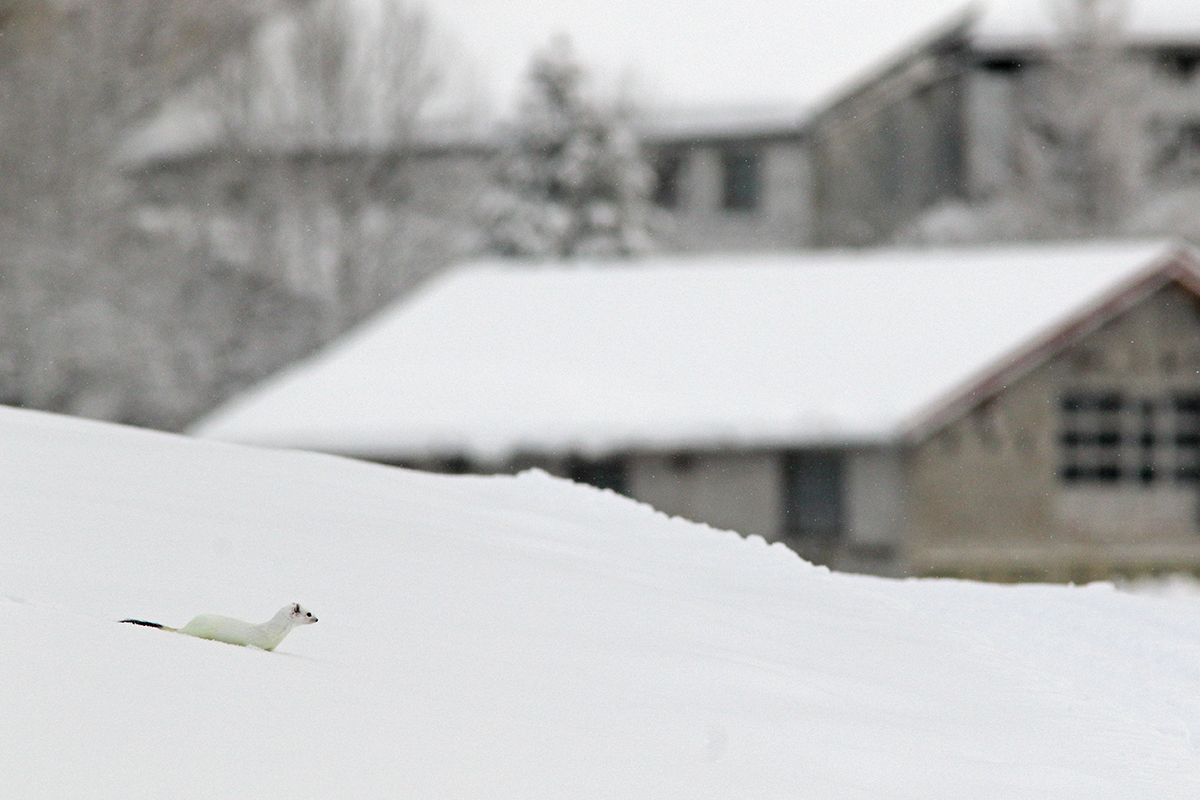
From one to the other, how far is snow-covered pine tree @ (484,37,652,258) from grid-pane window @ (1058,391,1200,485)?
1584 centimetres

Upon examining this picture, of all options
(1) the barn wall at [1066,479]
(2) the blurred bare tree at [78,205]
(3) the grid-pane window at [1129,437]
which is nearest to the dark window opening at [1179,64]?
(1) the barn wall at [1066,479]

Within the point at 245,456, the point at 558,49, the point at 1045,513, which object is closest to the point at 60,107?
the point at 558,49

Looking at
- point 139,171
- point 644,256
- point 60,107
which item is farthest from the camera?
point 139,171

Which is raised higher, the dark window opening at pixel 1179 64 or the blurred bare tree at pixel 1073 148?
the dark window opening at pixel 1179 64

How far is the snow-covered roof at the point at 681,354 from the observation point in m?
19.0

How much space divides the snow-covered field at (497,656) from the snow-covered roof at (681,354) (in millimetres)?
12018

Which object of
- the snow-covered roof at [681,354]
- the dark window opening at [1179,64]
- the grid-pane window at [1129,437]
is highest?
the dark window opening at [1179,64]

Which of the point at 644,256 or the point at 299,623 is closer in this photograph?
the point at 299,623

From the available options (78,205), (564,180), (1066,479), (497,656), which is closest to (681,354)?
(1066,479)

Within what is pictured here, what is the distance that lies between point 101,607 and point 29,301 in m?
26.6

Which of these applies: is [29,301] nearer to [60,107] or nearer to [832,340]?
[60,107]

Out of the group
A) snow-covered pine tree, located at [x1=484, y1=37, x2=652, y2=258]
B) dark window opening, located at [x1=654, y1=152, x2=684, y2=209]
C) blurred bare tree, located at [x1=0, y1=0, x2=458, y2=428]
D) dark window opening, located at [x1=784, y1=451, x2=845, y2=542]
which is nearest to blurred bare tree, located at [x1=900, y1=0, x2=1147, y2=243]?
snow-covered pine tree, located at [x1=484, y1=37, x2=652, y2=258]

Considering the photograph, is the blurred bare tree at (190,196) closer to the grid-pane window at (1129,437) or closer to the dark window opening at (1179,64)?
the dark window opening at (1179,64)

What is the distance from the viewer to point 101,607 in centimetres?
385
